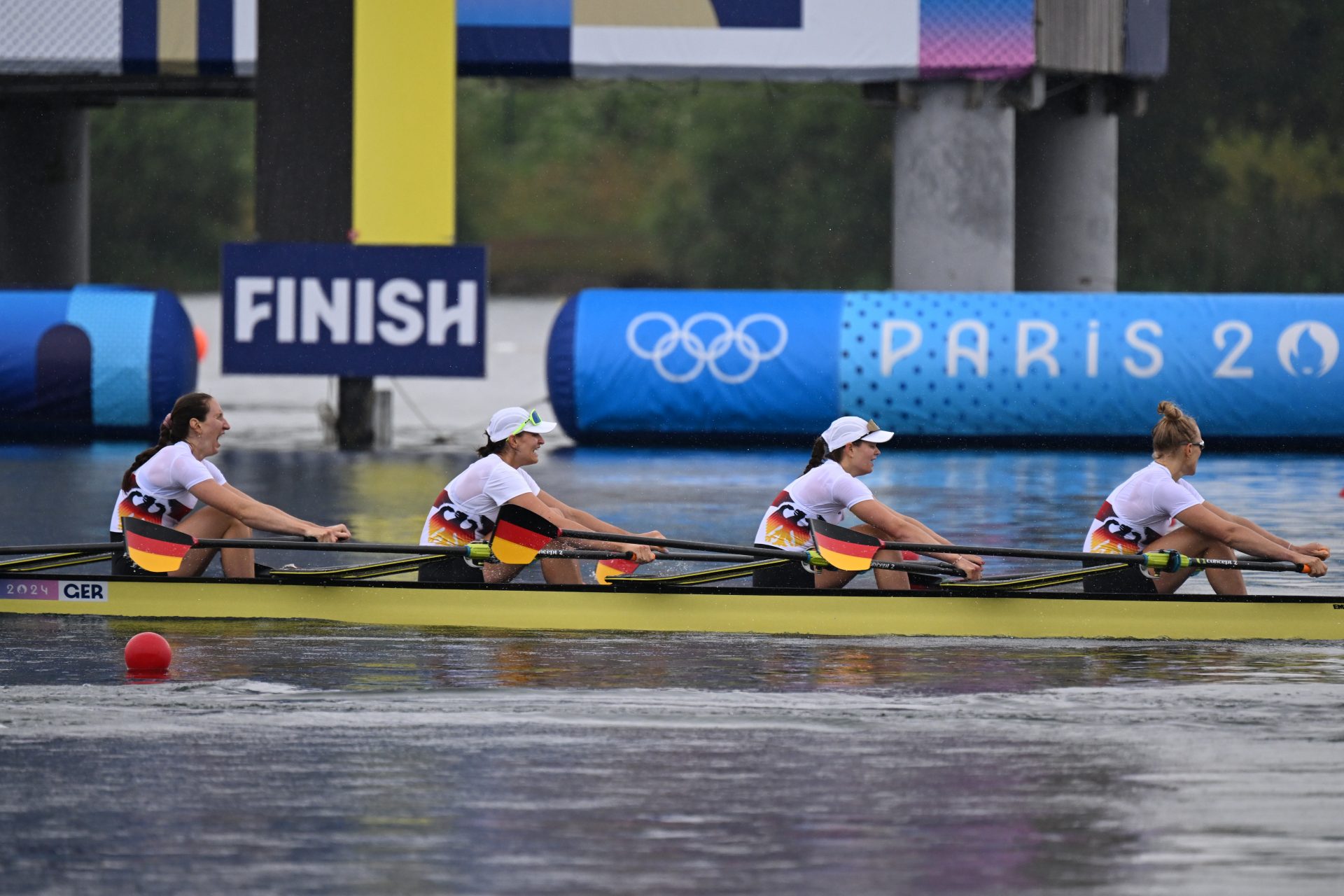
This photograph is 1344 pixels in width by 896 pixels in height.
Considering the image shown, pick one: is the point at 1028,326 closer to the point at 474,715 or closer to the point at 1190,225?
the point at 474,715

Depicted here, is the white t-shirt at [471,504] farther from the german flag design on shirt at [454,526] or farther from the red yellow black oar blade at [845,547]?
the red yellow black oar blade at [845,547]

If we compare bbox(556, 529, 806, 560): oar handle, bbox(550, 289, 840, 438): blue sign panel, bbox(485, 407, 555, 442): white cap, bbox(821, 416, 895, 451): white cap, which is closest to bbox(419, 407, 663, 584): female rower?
bbox(485, 407, 555, 442): white cap

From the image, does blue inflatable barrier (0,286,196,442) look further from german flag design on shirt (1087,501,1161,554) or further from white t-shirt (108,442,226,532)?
german flag design on shirt (1087,501,1161,554)

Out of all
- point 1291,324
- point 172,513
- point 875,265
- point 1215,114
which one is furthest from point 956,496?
point 875,265

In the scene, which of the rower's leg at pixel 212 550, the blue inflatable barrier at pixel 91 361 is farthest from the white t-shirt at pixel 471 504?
the blue inflatable barrier at pixel 91 361

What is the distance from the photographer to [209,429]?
12023mm

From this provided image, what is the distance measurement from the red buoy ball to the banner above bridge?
55.6 ft

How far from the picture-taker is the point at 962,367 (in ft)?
74.0

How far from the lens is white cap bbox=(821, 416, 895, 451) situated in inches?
472

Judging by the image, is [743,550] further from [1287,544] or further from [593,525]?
[1287,544]

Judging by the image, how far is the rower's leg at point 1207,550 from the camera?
11672 mm

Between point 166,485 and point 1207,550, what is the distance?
5.70m

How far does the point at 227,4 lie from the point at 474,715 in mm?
19180

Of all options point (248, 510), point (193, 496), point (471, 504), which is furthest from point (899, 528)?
point (193, 496)
